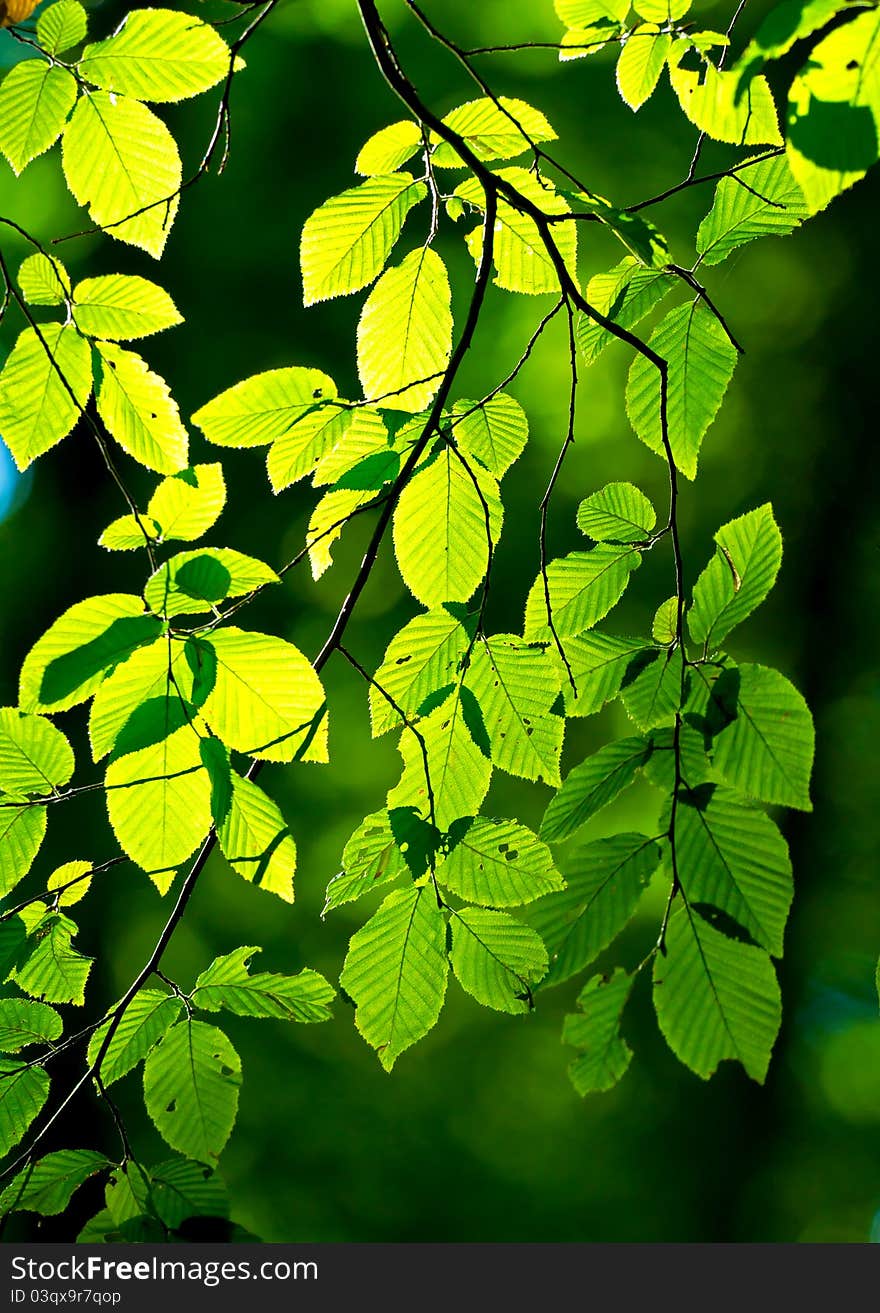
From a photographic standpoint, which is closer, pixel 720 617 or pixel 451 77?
pixel 720 617

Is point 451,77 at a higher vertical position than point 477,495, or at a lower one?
higher

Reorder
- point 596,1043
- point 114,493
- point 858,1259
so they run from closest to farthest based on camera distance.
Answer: point 596,1043 → point 858,1259 → point 114,493

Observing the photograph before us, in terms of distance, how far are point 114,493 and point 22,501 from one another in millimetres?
532

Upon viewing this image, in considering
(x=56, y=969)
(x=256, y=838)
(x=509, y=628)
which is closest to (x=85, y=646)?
(x=256, y=838)

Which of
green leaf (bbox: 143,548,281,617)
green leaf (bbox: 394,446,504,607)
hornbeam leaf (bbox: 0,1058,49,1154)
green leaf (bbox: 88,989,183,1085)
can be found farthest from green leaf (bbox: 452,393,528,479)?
hornbeam leaf (bbox: 0,1058,49,1154)

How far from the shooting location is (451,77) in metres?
5.91

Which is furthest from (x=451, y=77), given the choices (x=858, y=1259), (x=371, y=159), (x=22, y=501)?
(x=858, y=1259)

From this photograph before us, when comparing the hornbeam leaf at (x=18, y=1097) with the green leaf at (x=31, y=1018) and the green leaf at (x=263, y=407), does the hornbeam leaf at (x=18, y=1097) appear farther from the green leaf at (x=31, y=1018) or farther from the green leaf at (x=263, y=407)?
the green leaf at (x=263, y=407)

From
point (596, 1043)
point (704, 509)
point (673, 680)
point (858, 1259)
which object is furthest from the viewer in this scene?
point (704, 509)

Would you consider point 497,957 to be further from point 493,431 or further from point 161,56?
point 161,56

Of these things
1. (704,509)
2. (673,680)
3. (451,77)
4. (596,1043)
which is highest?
(451,77)

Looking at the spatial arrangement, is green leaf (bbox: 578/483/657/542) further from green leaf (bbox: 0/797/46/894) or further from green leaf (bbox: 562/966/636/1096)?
green leaf (bbox: 0/797/46/894)

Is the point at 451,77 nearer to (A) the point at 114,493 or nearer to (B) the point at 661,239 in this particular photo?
(A) the point at 114,493

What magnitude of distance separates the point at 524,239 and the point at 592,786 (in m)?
0.57
